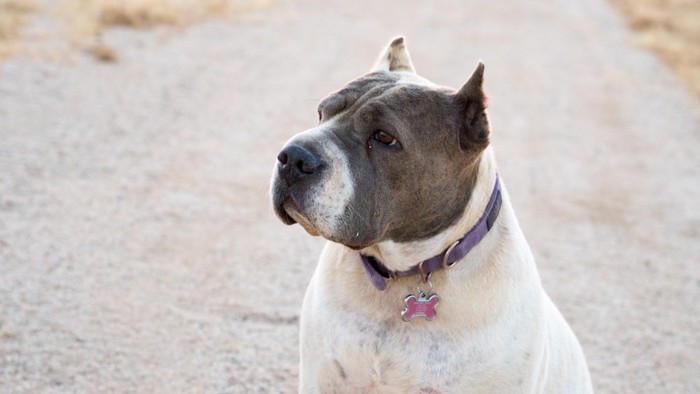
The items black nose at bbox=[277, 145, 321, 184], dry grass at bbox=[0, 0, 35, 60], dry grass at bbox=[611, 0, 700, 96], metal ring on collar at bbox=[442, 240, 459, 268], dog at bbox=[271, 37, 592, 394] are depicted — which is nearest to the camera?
black nose at bbox=[277, 145, 321, 184]

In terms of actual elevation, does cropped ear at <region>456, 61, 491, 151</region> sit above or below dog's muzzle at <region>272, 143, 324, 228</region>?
above

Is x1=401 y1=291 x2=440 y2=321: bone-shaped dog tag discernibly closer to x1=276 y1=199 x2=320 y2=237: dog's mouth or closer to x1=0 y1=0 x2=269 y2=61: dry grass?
x1=276 y1=199 x2=320 y2=237: dog's mouth

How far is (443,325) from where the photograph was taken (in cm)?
351

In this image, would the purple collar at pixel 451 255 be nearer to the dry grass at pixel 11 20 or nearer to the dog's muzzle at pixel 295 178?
the dog's muzzle at pixel 295 178

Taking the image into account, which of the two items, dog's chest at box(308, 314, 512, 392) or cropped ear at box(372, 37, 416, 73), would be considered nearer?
dog's chest at box(308, 314, 512, 392)

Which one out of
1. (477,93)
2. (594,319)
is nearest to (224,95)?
(594,319)

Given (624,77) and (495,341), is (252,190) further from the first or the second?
(624,77)

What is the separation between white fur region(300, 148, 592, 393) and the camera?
347 centimetres

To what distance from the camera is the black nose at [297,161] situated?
332 centimetres

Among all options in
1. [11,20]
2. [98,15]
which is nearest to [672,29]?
[98,15]

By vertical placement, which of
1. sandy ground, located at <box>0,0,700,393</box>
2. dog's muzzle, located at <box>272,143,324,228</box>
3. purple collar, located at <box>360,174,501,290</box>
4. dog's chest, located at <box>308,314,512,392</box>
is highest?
dog's muzzle, located at <box>272,143,324,228</box>

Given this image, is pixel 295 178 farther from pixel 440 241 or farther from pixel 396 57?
pixel 396 57

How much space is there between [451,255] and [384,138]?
0.55 m

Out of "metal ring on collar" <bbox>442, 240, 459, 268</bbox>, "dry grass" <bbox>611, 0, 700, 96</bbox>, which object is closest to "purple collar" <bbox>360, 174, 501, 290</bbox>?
"metal ring on collar" <bbox>442, 240, 459, 268</bbox>
